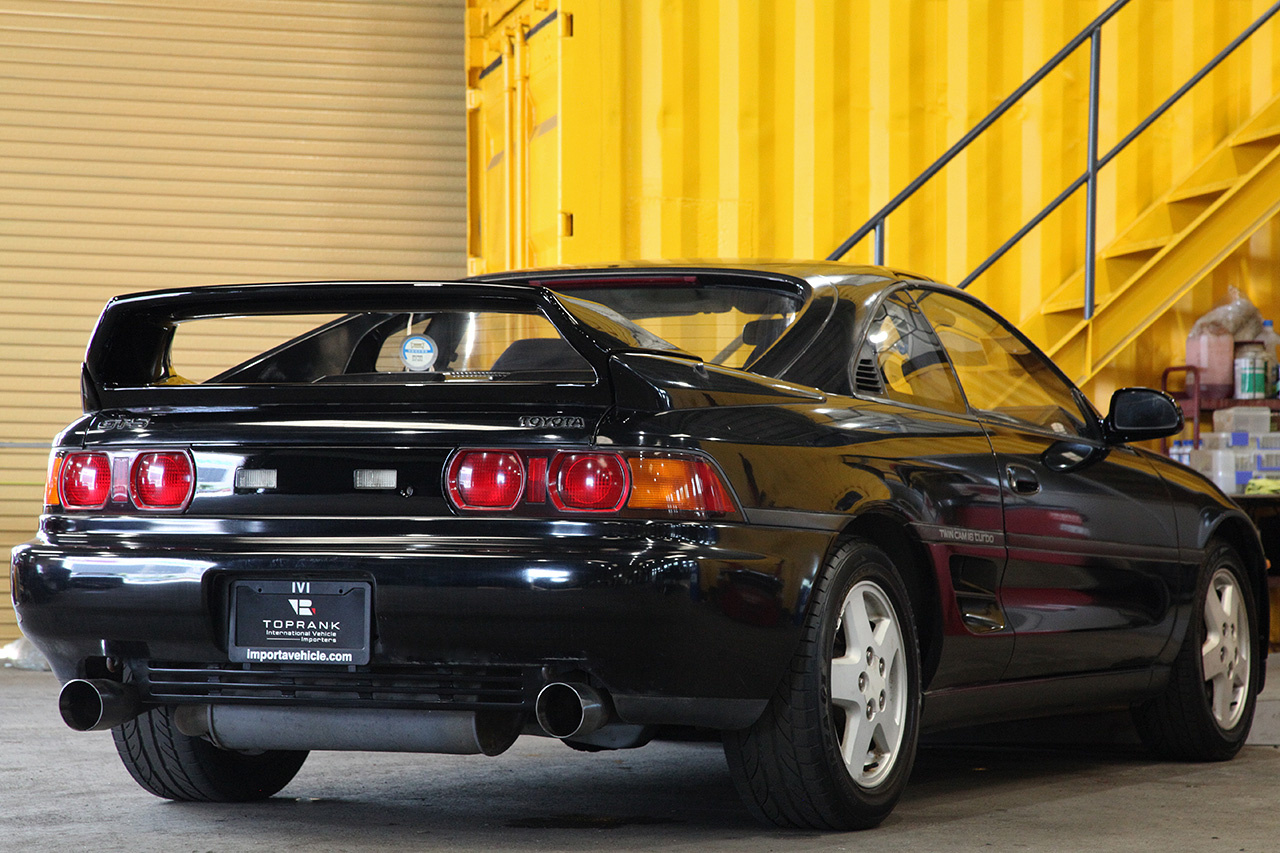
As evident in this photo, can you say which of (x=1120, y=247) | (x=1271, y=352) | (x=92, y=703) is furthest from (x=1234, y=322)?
(x=92, y=703)

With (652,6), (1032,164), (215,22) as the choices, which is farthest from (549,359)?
(215,22)

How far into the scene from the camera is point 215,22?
10.6 meters

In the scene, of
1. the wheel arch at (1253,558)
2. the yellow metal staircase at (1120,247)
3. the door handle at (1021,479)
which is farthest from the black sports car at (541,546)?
the yellow metal staircase at (1120,247)

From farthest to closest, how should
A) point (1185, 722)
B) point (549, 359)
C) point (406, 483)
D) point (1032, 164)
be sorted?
point (1032, 164), point (1185, 722), point (549, 359), point (406, 483)

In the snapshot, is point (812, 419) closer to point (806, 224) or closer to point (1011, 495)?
point (1011, 495)

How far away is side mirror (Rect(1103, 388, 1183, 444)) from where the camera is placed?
16.2ft

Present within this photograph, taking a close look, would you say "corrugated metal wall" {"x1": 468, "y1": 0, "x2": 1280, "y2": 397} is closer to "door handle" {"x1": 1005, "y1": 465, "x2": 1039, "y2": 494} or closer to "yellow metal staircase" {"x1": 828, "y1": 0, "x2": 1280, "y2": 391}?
"yellow metal staircase" {"x1": 828, "y1": 0, "x2": 1280, "y2": 391}

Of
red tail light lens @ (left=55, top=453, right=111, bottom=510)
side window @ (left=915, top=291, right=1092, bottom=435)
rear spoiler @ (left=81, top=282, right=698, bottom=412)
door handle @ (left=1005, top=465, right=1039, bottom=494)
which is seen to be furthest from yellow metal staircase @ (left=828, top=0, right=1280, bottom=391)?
red tail light lens @ (left=55, top=453, right=111, bottom=510)

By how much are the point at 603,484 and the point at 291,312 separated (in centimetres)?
86

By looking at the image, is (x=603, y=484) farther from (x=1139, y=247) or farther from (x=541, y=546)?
(x=1139, y=247)

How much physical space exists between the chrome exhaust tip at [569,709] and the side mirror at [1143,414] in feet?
7.10

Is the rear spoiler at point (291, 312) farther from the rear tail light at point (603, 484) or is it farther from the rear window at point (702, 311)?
the rear window at point (702, 311)

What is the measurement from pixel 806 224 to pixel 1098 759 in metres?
3.87

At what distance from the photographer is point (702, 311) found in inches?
173
